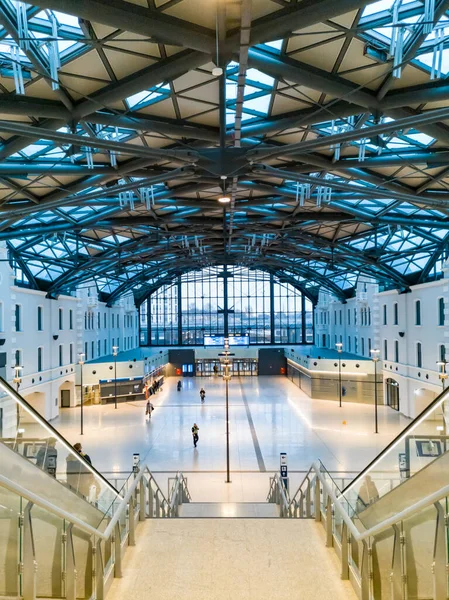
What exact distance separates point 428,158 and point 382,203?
26.2 ft

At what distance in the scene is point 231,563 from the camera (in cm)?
565

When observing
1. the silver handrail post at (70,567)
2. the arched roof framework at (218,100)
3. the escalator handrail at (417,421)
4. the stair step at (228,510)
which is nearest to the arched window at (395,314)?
the arched roof framework at (218,100)

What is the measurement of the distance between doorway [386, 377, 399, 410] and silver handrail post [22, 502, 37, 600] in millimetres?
31155

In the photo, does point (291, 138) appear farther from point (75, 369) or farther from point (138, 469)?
point (75, 369)

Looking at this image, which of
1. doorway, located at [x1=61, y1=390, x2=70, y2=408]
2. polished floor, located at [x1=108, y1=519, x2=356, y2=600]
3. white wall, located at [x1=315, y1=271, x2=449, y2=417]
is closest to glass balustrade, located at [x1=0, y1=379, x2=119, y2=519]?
polished floor, located at [x1=108, y1=519, x2=356, y2=600]

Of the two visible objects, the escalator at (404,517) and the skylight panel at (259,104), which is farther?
the skylight panel at (259,104)

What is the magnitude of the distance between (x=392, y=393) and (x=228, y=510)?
2373 centimetres

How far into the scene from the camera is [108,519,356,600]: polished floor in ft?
16.5

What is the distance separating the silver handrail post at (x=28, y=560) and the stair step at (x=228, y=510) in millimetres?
8865

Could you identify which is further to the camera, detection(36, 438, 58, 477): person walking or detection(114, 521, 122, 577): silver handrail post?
detection(114, 521, 122, 577): silver handrail post

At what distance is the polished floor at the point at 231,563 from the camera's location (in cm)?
502

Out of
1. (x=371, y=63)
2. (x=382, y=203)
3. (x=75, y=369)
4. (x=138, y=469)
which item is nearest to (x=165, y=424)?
(x=75, y=369)

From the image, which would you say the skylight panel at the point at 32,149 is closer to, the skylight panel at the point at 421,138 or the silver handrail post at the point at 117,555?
the skylight panel at the point at 421,138

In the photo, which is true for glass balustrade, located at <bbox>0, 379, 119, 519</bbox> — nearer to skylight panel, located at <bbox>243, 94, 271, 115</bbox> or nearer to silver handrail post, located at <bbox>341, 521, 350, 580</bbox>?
silver handrail post, located at <bbox>341, 521, 350, 580</bbox>
